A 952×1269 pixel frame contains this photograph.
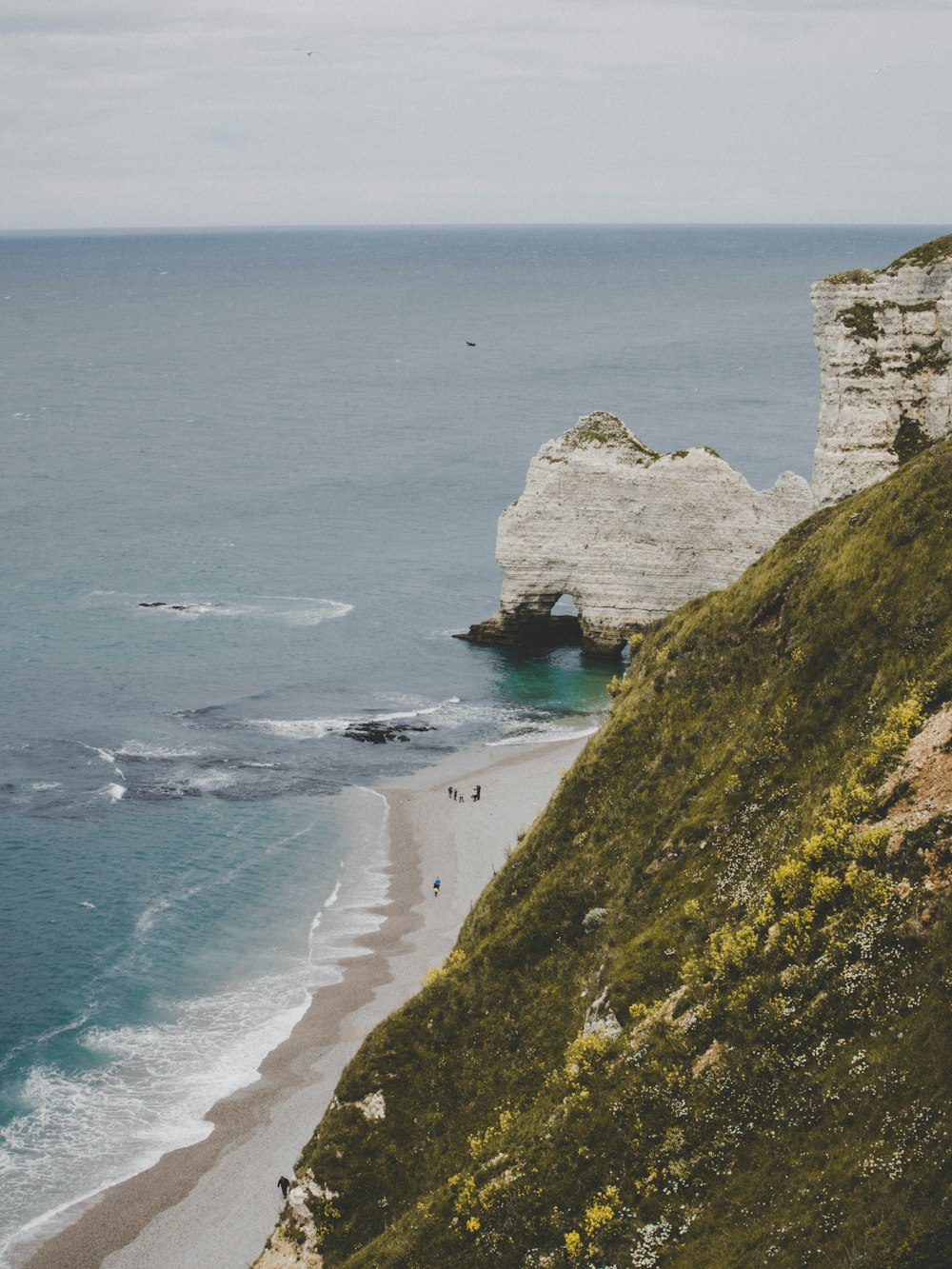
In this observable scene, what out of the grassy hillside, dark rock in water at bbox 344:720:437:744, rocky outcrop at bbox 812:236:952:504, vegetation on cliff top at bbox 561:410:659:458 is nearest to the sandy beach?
dark rock in water at bbox 344:720:437:744

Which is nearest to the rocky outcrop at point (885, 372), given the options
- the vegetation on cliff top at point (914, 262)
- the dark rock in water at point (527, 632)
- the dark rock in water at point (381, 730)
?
the vegetation on cliff top at point (914, 262)

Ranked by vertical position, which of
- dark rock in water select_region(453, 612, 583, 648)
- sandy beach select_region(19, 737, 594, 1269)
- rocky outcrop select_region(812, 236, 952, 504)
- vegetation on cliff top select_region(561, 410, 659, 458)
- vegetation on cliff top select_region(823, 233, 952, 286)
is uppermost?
vegetation on cliff top select_region(823, 233, 952, 286)

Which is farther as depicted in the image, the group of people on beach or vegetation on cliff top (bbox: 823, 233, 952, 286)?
the group of people on beach

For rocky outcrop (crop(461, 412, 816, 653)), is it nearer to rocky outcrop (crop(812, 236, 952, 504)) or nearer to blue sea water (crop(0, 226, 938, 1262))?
blue sea water (crop(0, 226, 938, 1262))

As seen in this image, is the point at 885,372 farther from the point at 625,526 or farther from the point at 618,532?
the point at 618,532

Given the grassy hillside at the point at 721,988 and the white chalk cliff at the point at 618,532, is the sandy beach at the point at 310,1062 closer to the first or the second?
the grassy hillside at the point at 721,988

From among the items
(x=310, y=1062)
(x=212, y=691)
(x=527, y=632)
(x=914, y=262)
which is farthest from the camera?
(x=527, y=632)

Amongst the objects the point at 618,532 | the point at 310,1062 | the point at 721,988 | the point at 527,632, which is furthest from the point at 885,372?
the point at 527,632

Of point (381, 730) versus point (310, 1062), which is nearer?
point (310, 1062)
